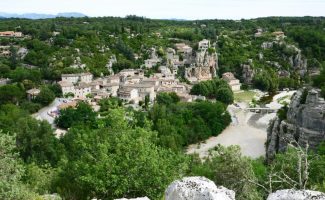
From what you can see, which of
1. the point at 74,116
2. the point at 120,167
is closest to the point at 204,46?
the point at 74,116

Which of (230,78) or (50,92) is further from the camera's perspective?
(230,78)

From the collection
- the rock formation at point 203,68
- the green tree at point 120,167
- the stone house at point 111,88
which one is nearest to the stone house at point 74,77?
the stone house at point 111,88

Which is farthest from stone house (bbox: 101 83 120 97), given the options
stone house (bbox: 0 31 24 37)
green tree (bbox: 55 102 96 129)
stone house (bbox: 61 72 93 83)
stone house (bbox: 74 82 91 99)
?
stone house (bbox: 0 31 24 37)

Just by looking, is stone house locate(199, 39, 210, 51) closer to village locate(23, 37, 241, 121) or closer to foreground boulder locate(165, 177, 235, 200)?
village locate(23, 37, 241, 121)

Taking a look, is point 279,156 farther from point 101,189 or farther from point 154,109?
point 154,109

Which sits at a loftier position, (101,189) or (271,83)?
(101,189)

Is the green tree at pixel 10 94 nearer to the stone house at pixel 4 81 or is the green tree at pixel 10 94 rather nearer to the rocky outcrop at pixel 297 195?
the stone house at pixel 4 81

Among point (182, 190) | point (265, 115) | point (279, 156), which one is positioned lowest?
point (265, 115)

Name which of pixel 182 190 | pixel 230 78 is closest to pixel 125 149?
pixel 182 190
